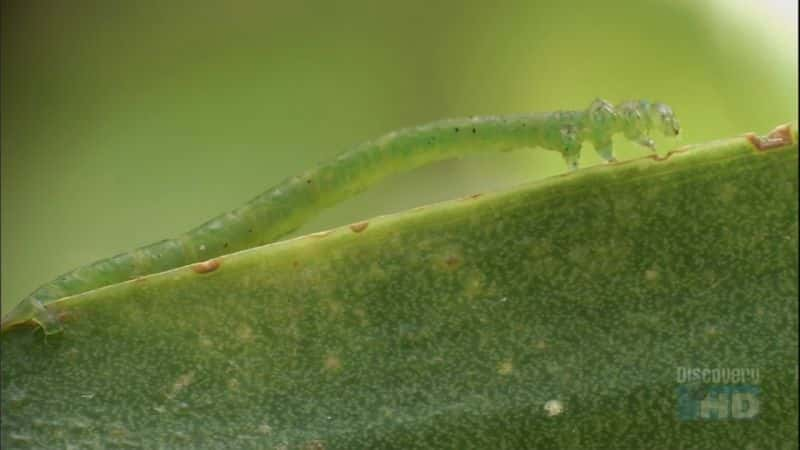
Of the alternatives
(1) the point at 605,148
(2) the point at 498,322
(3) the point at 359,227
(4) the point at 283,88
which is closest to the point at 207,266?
(3) the point at 359,227

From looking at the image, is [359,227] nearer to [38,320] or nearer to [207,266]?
[207,266]

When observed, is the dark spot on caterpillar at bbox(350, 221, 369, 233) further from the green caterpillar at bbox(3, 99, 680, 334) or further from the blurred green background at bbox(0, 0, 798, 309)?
the blurred green background at bbox(0, 0, 798, 309)

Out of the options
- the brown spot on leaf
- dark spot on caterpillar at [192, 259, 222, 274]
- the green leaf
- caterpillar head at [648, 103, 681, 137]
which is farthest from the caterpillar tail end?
caterpillar head at [648, 103, 681, 137]

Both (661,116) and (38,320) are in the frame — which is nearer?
(38,320)

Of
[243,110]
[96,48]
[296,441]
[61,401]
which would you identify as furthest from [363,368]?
[96,48]

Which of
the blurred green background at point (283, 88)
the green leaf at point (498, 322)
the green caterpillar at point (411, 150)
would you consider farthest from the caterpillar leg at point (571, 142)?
the blurred green background at point (283, 88)

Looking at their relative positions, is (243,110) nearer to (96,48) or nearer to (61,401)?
(96,48)

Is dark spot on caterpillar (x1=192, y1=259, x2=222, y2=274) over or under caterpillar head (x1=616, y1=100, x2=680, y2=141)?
under
